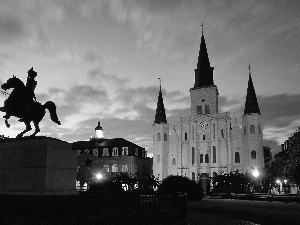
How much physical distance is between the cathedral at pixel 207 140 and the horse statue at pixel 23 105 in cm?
6296

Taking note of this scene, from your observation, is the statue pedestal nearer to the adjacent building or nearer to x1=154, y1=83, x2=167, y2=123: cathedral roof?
the adjacent building

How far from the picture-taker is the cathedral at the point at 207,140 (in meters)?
72.9

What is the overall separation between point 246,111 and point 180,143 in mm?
16433

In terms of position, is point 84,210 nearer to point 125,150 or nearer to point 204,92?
point 125,150

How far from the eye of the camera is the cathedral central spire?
275ft

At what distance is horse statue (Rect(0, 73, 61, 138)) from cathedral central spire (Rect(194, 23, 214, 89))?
238 feet

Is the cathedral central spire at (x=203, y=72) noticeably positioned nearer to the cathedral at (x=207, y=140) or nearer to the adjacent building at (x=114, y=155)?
the cathedral at (x=207, y=140)

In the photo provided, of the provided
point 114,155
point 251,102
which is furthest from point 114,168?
point 251,102

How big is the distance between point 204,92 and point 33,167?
72562 millimetres

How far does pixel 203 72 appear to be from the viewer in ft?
278

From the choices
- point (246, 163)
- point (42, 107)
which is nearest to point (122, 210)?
point (42, 107)

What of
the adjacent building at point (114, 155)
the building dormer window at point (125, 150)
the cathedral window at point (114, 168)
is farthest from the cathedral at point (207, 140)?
the cathedral window at point (114, 168)

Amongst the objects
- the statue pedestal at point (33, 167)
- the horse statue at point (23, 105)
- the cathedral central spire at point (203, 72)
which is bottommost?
the statue pedestal at point (33, 167)

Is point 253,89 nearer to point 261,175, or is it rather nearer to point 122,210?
point 261,175
